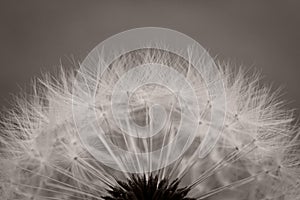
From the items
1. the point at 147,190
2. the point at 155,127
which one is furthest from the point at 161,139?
the point at 147,190

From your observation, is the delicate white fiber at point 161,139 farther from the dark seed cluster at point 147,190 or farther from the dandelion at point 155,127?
the dark seed cluster at point 147,190

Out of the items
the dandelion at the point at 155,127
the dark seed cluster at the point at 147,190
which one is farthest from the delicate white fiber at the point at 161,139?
the dark seed cluster at the point at 147,190

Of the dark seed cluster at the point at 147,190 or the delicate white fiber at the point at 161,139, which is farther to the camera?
the delicate white fiber at the point at 161,139

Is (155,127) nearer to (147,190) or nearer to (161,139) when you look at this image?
(161,139)

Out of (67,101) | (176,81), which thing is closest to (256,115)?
(176,81)

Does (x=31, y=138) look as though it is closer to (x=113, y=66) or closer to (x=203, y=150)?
(x=113, y=66)

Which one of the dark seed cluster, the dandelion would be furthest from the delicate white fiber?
the dark seed cluster

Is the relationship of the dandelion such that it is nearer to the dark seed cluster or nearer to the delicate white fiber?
the delicate white fiber
